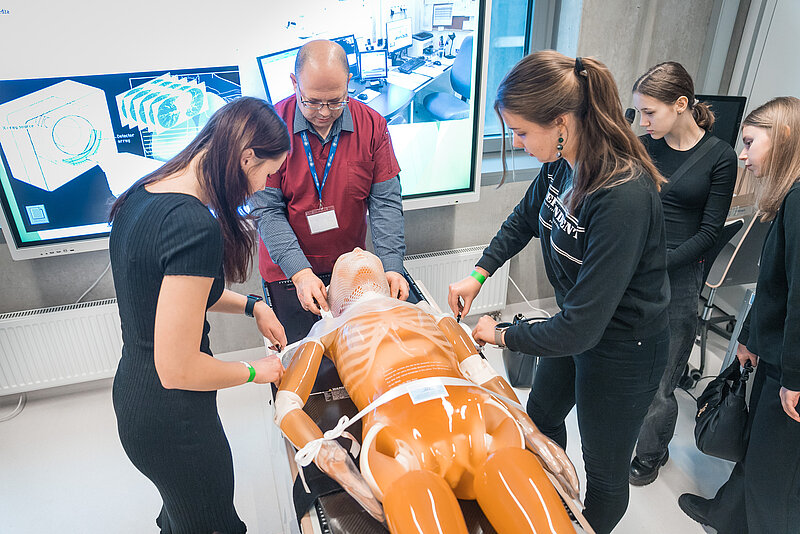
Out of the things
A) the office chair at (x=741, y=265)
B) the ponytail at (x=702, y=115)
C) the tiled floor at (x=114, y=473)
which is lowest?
the tiled floor at (x=114, y=473)

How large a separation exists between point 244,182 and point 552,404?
1211mm

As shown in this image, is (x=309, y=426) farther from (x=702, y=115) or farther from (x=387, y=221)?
(x=702, y=115)

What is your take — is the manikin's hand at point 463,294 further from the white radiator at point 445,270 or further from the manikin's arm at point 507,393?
the white radiator at point 445,270

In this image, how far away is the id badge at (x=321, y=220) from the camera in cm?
227

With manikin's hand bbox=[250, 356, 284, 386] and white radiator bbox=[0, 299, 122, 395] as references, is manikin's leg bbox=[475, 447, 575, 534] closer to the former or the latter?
manikin's hand bbox=[250, 356, 284, 386]

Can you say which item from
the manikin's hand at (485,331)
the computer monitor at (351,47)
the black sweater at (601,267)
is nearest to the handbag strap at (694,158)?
the black sweater at (601,267)

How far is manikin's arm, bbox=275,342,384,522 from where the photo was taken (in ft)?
4.24

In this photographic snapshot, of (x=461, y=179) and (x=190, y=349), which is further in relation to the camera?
(x=461, y=179)

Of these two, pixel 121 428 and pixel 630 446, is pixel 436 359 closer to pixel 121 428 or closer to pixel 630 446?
pixel 630 446

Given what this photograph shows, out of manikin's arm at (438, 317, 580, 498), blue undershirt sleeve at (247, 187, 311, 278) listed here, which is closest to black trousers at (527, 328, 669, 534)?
manikin's arm at (438, 317, 580, 498)

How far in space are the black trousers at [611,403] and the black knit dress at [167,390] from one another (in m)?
→ 1.04

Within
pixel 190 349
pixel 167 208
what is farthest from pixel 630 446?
pixel 167 208

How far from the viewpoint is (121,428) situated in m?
1.39

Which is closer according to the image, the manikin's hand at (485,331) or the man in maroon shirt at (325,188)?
the manikin's hand at (485,331)
